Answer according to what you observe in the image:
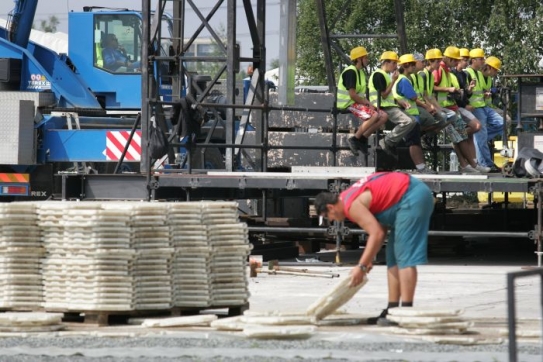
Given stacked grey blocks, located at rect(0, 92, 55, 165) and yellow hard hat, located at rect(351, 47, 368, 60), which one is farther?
stacked grey blocks, located at rect(0, 92, 55, 165)

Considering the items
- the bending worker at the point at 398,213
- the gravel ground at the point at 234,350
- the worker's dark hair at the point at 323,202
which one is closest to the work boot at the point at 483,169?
the bending worker at the point at 398,213

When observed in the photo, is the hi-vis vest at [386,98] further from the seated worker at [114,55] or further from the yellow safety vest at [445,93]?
the seated worker at [114,55]

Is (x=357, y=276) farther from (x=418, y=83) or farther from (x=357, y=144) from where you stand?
(x=418, y=83)

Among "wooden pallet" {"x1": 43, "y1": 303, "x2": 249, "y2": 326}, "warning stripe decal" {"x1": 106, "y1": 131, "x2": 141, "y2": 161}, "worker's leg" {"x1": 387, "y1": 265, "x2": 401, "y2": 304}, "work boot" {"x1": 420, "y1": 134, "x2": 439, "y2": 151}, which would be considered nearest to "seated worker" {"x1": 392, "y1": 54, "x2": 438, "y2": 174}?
"work boot" {"x1": 420, "y1": 134, "x2": 439, "y2": 151}

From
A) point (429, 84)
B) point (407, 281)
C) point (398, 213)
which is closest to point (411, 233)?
point (398, 213)

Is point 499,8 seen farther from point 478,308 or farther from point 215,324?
point 215,324

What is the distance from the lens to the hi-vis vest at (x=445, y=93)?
20078 millimetres

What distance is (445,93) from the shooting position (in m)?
20.1

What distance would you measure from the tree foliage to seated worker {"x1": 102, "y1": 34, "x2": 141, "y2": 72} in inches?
→ 333

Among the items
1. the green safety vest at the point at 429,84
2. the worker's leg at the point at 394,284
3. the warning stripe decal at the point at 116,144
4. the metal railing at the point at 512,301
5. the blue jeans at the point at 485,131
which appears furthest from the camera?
the warning stripe decal at the point at 116,144

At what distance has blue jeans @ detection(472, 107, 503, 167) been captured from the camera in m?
20.0

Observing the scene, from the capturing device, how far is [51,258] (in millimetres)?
11625

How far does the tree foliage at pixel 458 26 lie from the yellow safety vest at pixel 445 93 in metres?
11.8

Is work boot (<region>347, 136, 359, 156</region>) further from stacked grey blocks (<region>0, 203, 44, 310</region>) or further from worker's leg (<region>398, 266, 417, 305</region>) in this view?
stacked grey blocks (<region>0, 203, 44, 310</region>)
